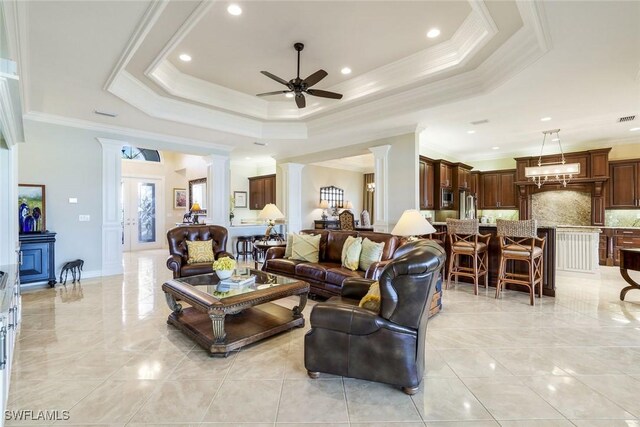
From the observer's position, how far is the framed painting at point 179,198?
10117 mm

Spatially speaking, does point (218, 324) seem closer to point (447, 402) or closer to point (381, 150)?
point (447, 402)

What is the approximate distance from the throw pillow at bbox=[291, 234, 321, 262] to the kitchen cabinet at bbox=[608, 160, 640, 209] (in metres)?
7.02

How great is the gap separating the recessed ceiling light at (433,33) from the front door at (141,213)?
30.0 ft

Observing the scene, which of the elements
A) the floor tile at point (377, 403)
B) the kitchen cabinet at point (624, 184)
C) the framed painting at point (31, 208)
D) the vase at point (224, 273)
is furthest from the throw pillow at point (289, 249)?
the kitchen cabinet at point (624, 184)

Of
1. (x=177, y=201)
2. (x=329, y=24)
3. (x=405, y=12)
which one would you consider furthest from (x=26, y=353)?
(x=177, y=201)

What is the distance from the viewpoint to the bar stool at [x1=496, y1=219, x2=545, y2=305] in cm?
407

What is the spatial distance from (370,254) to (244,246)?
14.8ft

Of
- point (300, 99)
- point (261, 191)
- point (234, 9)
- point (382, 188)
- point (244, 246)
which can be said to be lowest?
point (244, 246)

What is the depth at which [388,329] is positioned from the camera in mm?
2020

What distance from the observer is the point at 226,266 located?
315 centimetres

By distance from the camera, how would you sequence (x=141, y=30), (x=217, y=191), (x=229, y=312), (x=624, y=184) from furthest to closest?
(x=217, y=191) < (x=624, y=184) < (x=141, y=30) < (x=229, y=312)

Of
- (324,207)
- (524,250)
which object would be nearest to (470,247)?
(524,250)

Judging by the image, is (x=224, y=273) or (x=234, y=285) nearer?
(x=234, y=285)

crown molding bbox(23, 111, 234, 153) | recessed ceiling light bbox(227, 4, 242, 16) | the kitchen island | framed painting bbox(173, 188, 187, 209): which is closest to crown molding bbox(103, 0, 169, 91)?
recessed ceiling light bbox(227, 4, 242, 16)
